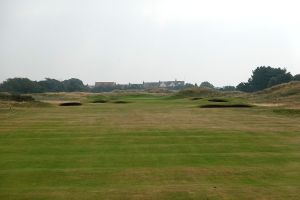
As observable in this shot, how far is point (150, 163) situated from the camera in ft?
51.9

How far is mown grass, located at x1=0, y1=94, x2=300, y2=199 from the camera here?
12.3 metres

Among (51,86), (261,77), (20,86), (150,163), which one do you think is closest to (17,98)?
(150,163)

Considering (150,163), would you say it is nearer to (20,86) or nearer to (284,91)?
(284,91)

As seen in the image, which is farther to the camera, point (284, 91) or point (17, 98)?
point (284, 91)

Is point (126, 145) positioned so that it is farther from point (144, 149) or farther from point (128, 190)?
point (128, 190)

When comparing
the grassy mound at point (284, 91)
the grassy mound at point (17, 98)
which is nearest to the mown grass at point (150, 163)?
the grassy mound at point (17, 98)

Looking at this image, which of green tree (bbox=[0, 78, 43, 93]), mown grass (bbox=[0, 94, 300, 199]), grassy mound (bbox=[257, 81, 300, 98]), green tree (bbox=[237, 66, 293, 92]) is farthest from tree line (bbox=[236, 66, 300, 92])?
mown grass (bbox=[0, 94, 300, 199])

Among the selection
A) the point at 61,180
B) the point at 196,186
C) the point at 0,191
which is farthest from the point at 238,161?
the point at 0,191

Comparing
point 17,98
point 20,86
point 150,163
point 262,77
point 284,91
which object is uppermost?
point 262,77

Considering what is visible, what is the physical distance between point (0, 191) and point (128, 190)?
3.50 metres

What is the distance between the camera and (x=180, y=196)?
38.8 ft

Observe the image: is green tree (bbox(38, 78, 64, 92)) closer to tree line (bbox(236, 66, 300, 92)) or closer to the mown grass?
tree line (bbox(236, 66, 300, 92))

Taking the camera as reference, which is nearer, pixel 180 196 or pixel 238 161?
pixel 180 196

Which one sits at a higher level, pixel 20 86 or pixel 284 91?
pixel 284 91
